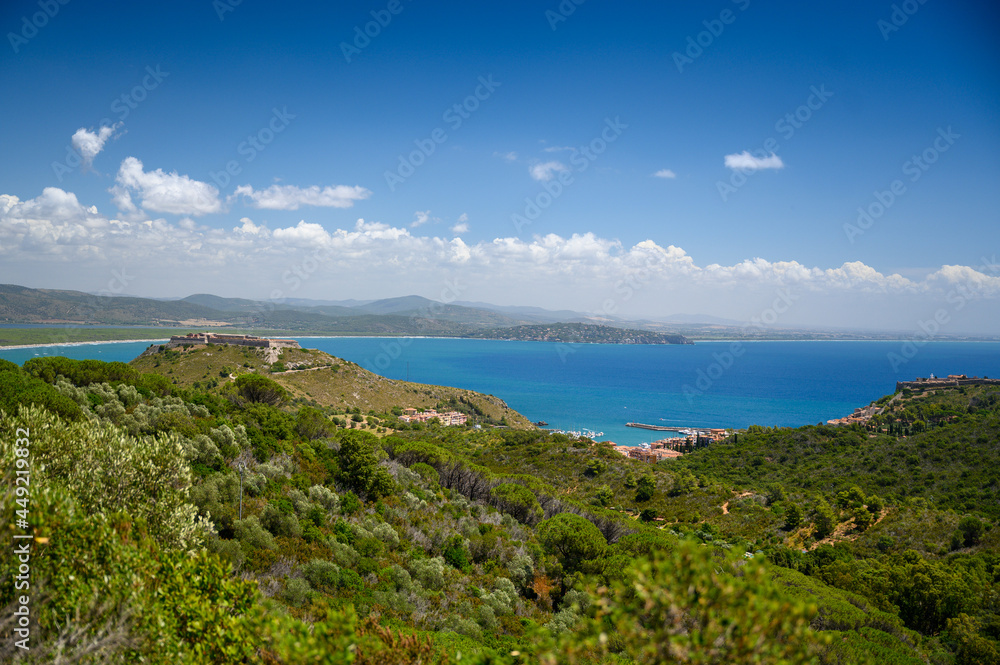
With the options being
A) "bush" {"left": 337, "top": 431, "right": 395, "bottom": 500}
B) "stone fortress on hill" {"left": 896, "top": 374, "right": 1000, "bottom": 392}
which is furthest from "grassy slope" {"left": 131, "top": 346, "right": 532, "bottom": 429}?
"stone fortress on hill" {"left": 896, "top": 374, "right": 1000, "bottom": 392}

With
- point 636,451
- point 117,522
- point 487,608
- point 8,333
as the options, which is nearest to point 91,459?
point 117,522

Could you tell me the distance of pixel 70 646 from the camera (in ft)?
16.9

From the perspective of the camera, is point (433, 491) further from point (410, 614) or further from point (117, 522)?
point (117, 522)

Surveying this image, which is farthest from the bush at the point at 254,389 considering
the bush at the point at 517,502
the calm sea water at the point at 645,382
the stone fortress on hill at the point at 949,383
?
the stone fortress on hill at the point at 949,383

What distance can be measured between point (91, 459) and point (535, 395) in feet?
344

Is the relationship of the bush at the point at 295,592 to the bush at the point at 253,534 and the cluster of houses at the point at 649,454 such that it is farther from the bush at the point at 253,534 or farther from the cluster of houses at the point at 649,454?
the cluster of houses at the point at 649,454

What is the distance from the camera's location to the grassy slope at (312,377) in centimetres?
5853

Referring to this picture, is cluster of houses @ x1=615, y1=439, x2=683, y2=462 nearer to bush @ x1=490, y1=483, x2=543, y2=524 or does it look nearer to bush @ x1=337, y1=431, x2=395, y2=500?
bush @ x1=490, y1=483, x2=543, y2=524

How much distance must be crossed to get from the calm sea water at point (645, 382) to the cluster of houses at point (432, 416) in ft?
82.5

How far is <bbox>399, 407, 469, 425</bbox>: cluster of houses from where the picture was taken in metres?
58.4

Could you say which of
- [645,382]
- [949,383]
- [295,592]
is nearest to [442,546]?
[295,592]

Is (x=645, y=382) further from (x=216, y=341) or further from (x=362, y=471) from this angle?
(x=362, y=471)

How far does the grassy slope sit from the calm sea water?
26805mm

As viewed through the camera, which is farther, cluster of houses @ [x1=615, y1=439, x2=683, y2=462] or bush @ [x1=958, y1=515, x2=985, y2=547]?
cluster of houses @ [x1=615, y1=439, x2=683, y2=462]
